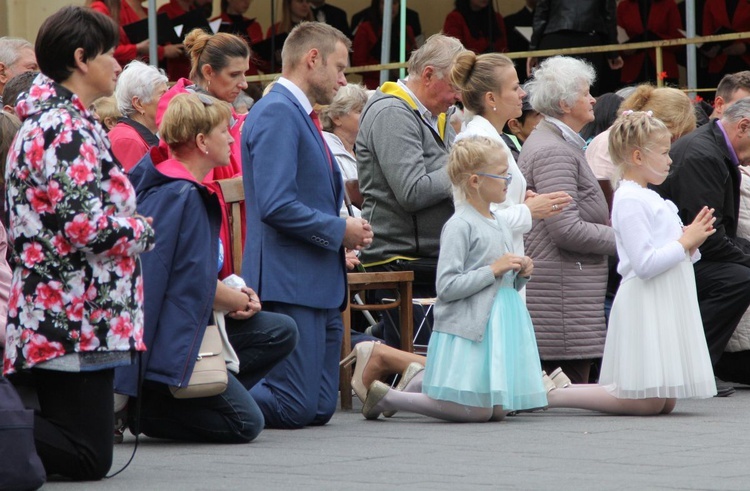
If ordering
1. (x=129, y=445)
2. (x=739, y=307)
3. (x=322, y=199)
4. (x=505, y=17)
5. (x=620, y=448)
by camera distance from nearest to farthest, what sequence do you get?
(x=620, y=448) → (x=129, y=445) → (x=322, y=199) → (x=739, y=307) → (x=505, y=17)

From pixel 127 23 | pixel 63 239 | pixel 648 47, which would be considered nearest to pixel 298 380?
pixel 63 239

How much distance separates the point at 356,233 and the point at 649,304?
4.86 ft

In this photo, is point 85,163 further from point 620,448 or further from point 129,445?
point 620,448

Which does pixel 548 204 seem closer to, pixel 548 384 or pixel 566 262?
pixel 566 262

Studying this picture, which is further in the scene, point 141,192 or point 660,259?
point 660,259

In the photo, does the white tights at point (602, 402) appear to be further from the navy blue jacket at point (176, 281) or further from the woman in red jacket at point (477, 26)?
the woman in red jacket at point (477, 26)

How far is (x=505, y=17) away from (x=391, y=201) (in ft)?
20.6

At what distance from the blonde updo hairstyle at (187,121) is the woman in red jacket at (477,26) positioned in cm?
741

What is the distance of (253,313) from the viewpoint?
5.89m

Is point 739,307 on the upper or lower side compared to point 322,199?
lower

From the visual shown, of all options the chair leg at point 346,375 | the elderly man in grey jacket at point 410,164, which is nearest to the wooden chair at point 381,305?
the chair leg at point 346,375

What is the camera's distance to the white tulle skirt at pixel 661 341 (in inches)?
254

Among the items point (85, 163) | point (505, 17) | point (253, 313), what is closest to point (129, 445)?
point (253, 313)

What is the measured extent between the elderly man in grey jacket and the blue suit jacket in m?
0.74
